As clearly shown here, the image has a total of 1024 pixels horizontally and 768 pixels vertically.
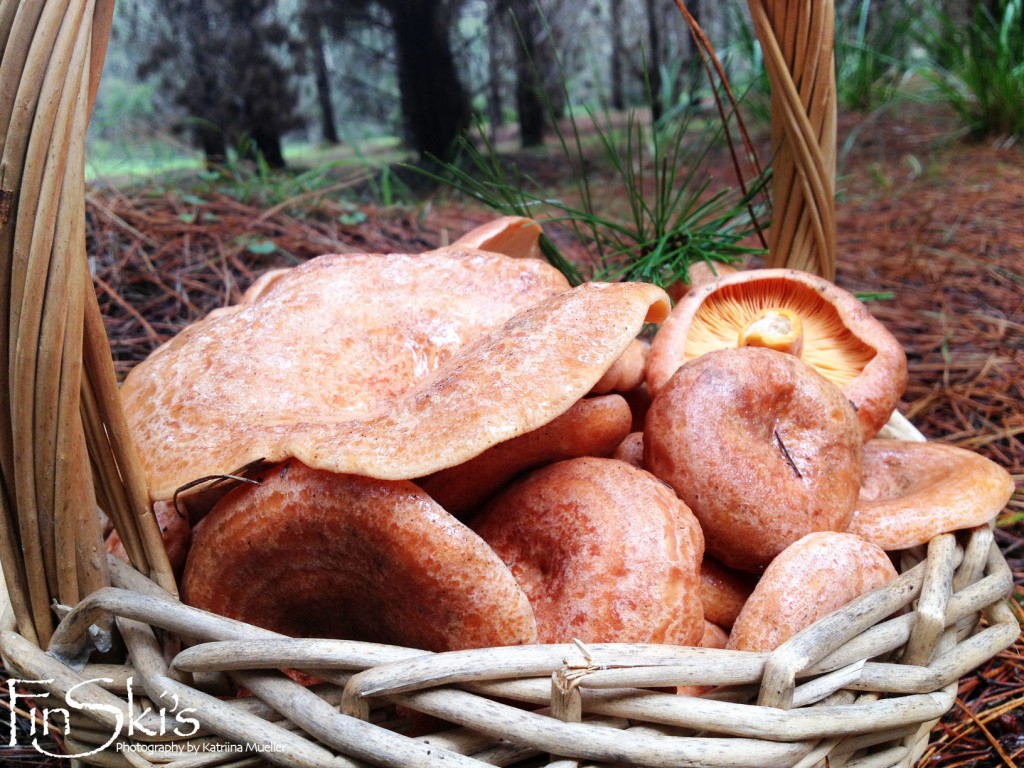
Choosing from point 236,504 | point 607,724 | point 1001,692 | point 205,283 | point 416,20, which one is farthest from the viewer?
point 416,20

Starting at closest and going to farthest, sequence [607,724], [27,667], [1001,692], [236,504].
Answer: [607,724]
[27,667]
[236,504]
[1001,692]

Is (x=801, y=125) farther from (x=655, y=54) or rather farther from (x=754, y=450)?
(x=655, y=54)

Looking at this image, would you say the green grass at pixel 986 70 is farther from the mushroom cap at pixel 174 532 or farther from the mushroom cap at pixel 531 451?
the mushroom cap at pixel 174 532

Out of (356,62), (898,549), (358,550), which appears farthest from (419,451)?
(356,62)

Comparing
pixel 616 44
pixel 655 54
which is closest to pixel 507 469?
pixel 616 44

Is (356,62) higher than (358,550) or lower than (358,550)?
higher

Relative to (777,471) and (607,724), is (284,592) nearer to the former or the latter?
(607,724)

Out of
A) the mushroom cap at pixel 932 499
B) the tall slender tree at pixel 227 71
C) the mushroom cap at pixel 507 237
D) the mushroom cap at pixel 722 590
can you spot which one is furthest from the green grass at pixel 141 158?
the mushroom cap at pixel 932 499
